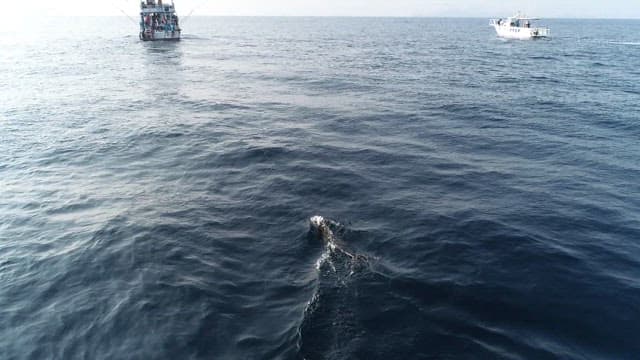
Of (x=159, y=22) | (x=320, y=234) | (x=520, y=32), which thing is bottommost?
(x=320, y=234)

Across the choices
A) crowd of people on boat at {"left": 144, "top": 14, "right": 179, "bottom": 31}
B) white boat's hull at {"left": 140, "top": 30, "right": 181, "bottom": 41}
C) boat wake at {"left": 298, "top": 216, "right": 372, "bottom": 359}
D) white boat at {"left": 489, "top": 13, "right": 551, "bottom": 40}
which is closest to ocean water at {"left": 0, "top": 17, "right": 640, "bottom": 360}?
boat wake at {"left": 298, "top": 216, "right": 372, "bottom": 359}

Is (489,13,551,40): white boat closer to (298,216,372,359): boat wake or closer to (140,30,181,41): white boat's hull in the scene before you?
(140,30,181,41): white boat's hull

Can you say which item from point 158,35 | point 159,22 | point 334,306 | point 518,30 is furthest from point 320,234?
point 518,30

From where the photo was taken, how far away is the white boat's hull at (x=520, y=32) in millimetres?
113812

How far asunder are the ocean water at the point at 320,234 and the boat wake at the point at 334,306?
67 millimetres

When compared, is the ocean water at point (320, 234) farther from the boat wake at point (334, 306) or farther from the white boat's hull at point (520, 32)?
the white boat's hull at point (520, 32)

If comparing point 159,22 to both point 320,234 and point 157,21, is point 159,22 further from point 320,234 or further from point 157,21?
point 320,234

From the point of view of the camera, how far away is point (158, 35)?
109562 mm

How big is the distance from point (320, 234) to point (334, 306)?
5.00 meters

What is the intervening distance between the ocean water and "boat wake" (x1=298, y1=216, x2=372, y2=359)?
0.22 ft

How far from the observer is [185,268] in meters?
16.7

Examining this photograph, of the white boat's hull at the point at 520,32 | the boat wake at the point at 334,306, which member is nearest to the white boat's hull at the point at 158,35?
the white boat's hull at the point at 520,32

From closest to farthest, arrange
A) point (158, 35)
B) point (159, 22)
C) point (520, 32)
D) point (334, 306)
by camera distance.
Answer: point (334, 306), point (158, 35), point (159, 22), point (520, 32)

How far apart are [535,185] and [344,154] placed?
1147 centimetres
